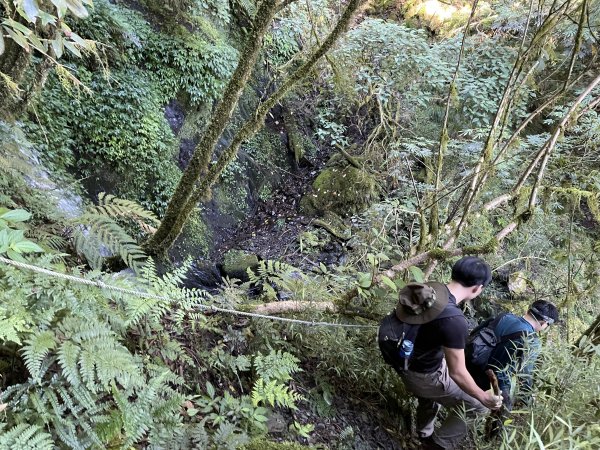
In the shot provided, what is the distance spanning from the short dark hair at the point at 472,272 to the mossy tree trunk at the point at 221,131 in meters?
2.00

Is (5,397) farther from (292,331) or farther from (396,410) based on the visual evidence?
(396,410)

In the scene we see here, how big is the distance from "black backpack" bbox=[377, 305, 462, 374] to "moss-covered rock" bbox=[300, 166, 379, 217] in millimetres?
5875

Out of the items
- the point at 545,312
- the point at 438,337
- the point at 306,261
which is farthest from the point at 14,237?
the point at 306,261

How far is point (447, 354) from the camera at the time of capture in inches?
114

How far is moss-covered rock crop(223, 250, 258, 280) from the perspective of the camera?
7.17 metres

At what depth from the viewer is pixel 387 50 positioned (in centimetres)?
784

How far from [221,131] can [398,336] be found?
7.05 feet

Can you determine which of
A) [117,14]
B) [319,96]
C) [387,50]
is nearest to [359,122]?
[319,96]

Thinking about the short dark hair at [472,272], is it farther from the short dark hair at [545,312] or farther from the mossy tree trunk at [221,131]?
the mossy tree trunk at [221,131]

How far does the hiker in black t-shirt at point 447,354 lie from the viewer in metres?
2.84

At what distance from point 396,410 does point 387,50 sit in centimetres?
674

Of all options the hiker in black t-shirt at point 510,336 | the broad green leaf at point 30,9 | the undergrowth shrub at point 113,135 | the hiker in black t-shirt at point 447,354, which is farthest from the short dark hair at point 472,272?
the undergrowth shrub at point 113,135

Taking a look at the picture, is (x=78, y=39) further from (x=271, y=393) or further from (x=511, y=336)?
(x=511, y=336)

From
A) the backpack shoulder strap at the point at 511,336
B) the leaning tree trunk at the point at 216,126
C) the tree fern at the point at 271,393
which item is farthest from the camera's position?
the backpack shoulder strap at the point at 511,336
